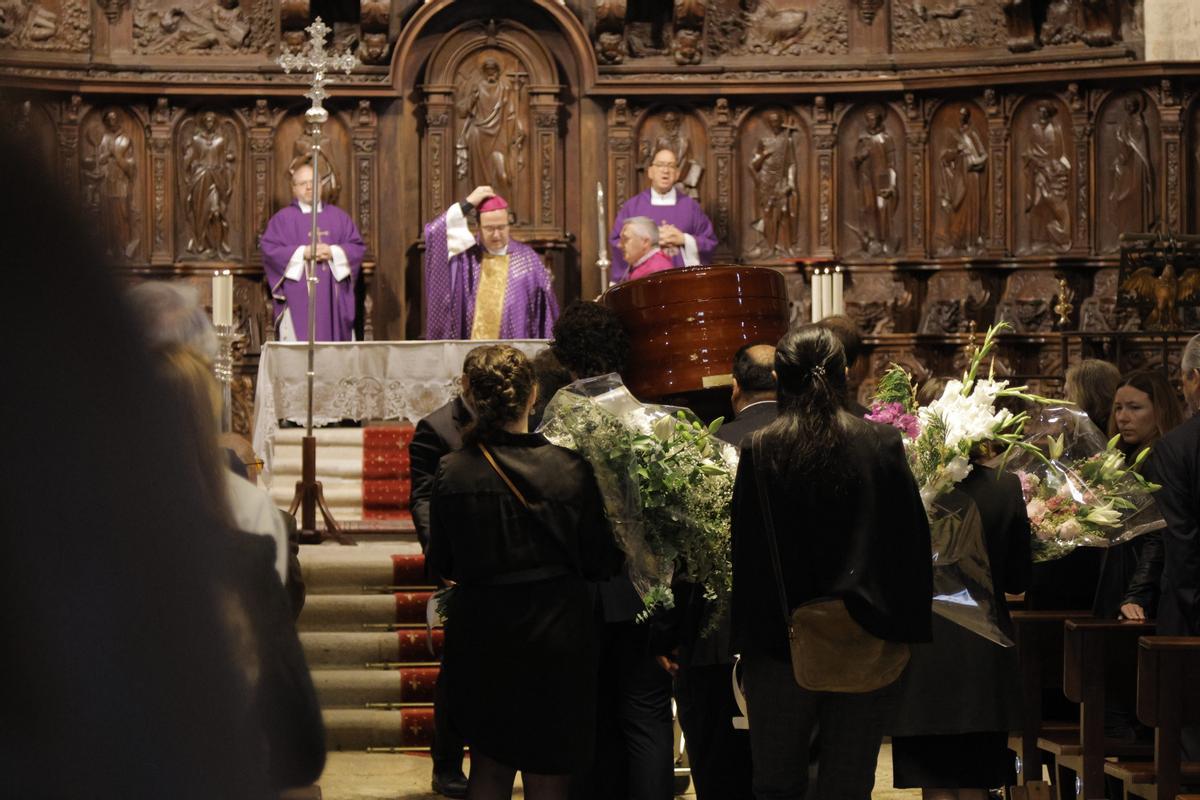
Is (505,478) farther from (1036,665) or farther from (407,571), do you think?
(407,571)

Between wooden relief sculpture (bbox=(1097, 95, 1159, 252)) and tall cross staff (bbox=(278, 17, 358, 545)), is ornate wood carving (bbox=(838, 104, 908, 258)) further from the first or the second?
tall cross staff (bbox=(278, 17, 358, 545))

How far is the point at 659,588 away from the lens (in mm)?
3984

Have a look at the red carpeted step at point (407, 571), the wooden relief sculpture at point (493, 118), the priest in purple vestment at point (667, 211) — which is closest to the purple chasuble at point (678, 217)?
the priest in purple vestment at point (667, 211)

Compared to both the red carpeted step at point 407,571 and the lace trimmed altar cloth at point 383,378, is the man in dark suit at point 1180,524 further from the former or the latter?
the lace trimmed altar cloth at point 383,378

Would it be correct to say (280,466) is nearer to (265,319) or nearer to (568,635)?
(265,319)

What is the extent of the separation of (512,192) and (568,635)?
8.54m

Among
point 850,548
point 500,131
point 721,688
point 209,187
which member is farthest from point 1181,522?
point 209,187

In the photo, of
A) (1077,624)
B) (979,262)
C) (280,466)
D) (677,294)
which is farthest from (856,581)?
(979,262)

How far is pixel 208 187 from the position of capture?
1199cm

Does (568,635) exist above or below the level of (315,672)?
below

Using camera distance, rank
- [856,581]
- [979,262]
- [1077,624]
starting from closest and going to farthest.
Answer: [856,581], [1077,624], [979,262]

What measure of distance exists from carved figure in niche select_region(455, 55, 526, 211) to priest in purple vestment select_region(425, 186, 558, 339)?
1098mm

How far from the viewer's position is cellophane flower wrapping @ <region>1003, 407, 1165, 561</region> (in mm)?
4309

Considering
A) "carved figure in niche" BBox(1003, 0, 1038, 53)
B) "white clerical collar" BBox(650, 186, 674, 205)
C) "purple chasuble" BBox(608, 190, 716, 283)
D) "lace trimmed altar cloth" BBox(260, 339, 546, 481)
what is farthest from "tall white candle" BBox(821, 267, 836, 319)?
"carved figure in niche" BBox(1003, 0, 1038, 53)
